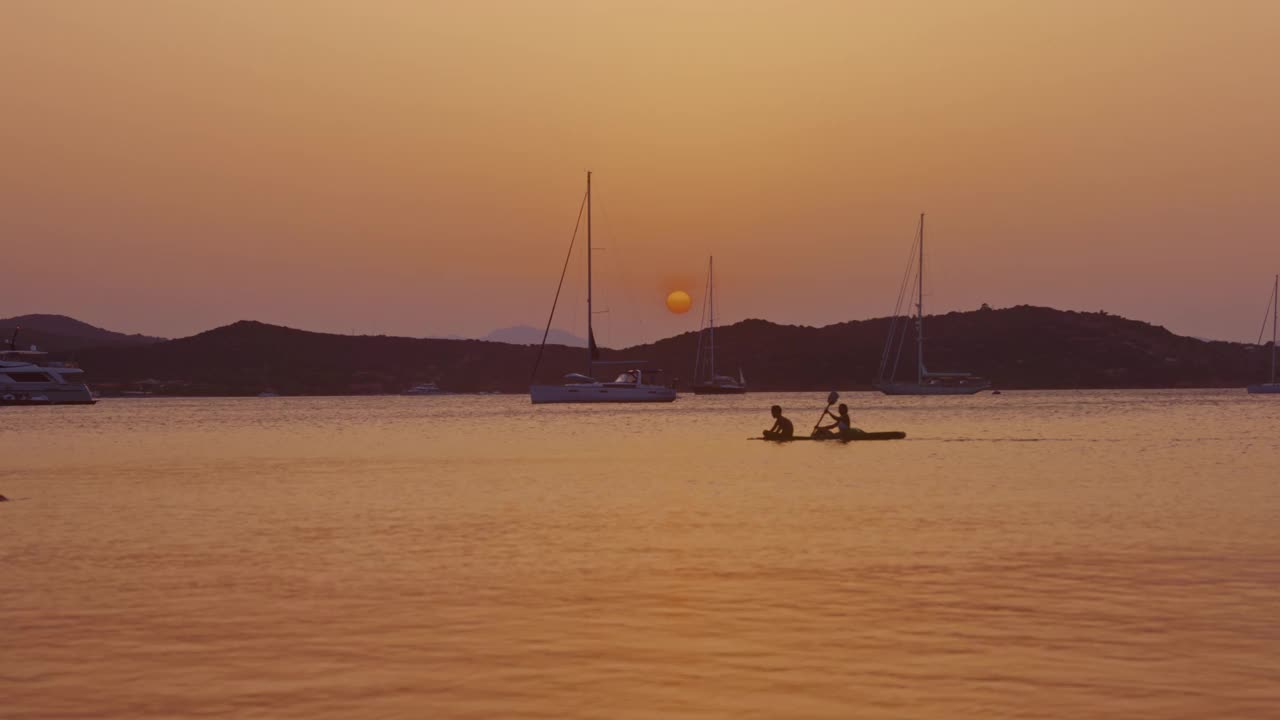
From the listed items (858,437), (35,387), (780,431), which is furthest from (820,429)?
(35,387)

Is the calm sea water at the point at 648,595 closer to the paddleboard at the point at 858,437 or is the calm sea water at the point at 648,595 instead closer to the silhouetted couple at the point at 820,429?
the silhouetted couple at the point at 820,429

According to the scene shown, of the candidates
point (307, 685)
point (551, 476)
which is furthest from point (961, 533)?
point (551, 476)

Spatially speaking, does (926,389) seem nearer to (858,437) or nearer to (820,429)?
(858,437)

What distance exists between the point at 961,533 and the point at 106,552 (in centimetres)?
1442

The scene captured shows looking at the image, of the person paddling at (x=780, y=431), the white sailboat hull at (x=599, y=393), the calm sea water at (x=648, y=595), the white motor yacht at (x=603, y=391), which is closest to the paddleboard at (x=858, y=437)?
Result: the person paddling at (x=780, y=431)

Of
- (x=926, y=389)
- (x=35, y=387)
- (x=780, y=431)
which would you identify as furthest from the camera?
(x=926, y=389)

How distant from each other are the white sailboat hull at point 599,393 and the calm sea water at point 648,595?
86634 millimetres

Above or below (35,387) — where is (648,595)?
below

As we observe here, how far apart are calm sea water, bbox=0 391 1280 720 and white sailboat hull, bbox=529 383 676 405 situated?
→ 284 feet

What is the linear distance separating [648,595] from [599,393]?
10914 cm

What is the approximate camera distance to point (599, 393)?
12562 cm

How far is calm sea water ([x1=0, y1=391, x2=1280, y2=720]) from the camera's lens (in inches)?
446

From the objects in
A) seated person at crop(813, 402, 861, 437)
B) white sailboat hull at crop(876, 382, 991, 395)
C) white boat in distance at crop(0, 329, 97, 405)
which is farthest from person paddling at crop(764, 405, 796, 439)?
white boat in distance at crop(0, 329, 97, 405)

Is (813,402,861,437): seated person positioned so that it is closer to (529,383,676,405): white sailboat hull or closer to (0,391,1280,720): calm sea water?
(0,391,1280,720): calm sea water
